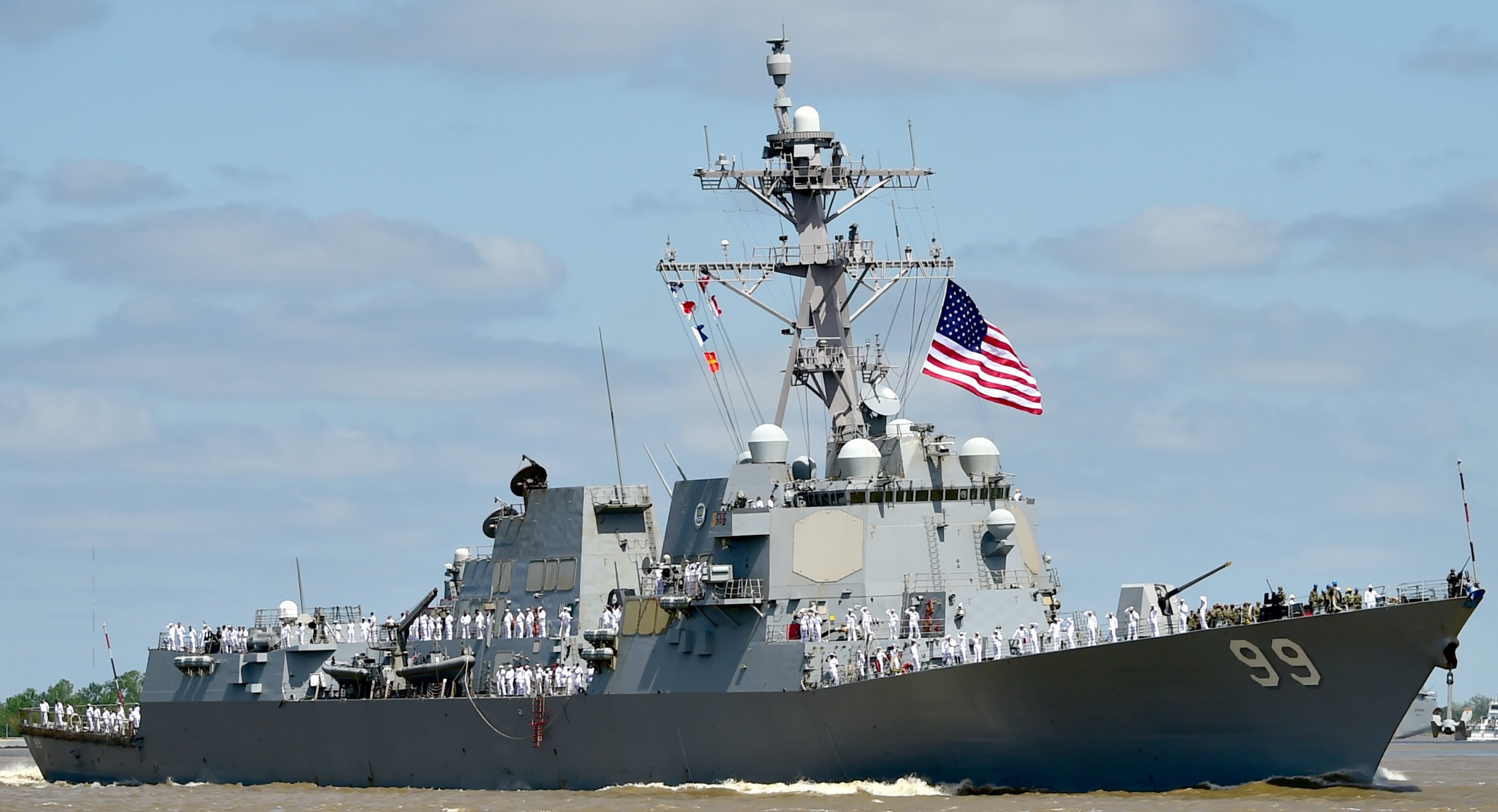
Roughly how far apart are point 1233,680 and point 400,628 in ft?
60.5

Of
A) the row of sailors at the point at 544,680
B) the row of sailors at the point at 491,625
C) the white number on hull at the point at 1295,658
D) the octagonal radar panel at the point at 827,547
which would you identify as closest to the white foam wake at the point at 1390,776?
the white number on hull at the point at 1295,658

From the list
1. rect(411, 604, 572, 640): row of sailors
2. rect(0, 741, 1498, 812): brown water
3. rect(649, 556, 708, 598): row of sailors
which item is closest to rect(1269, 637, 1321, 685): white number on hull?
rect(0, 741, 1498, 812): brown water

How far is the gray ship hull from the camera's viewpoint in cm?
2878

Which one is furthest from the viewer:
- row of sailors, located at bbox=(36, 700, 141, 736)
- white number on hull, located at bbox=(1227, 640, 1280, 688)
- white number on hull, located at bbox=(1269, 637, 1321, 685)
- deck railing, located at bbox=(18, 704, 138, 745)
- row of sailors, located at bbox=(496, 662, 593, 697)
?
deck railing, located at bbox=(18, 704, 138, 745)

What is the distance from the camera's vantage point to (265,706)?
43.3 m

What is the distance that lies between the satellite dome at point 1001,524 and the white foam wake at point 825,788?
4.60 m

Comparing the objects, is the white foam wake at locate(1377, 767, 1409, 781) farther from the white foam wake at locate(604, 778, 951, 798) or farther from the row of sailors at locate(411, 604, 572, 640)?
the row of sailors at locate(411, 604, 572, 640)

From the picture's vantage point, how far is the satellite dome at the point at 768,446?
119 ft

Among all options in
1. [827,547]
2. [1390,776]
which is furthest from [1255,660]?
[1390,776]

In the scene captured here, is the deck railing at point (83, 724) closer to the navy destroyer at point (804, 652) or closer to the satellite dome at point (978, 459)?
the navy destroyer at point (804, 652)

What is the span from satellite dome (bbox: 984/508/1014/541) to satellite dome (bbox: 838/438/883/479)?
1987mm

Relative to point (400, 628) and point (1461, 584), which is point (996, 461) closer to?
point (1461, 584)

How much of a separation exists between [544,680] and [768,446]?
596 cm

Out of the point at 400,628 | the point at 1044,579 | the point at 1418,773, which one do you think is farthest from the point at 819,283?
the point at 1418,773
